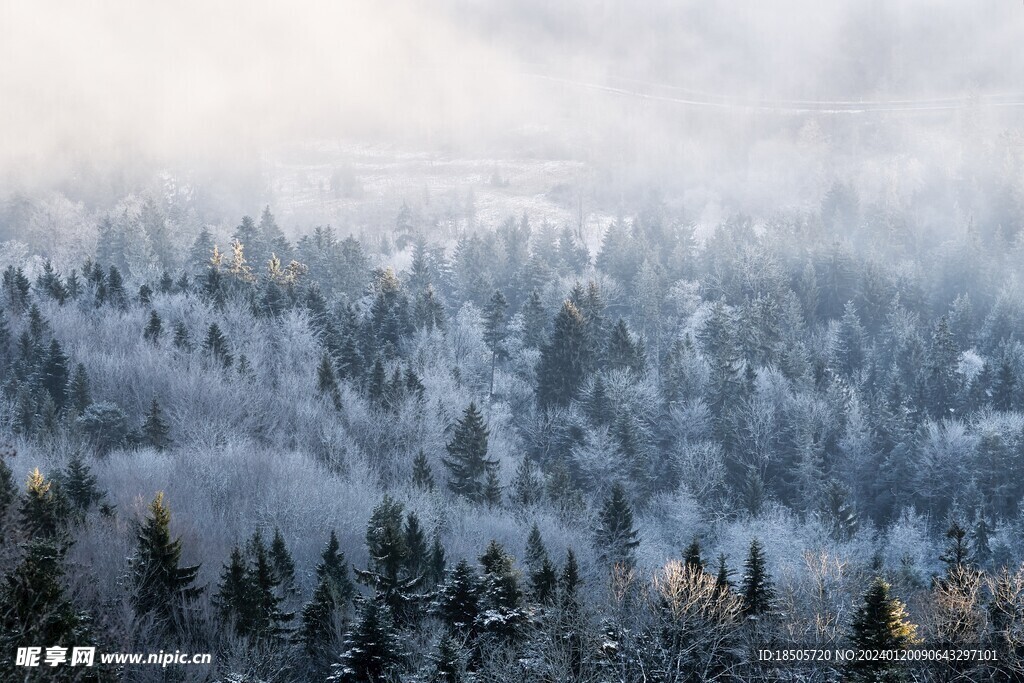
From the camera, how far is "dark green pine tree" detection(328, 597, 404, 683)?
91.1 ft

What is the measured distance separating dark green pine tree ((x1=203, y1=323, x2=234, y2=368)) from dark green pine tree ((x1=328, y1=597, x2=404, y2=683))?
51.0 m

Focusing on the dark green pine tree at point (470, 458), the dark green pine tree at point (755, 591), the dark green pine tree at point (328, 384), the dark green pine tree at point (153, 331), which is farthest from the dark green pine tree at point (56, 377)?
the dark green pine tree at point (755, 591)

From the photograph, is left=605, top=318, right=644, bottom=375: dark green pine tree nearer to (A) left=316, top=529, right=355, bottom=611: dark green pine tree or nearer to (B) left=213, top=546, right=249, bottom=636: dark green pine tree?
(A) left=316, top=529, right=355, bottom=611: dark green pine tree

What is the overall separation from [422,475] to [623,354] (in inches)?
1166

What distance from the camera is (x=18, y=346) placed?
247 feet

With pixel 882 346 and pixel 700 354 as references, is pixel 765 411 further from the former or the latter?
pixel 882 346

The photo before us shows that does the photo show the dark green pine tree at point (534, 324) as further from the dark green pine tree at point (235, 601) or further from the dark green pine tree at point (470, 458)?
the dark green pine tree at point (235, 601)

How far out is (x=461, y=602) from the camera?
1315 inches

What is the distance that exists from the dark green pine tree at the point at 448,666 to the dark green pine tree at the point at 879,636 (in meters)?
11.0

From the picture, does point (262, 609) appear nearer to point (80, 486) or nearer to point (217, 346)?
point (80, 486)

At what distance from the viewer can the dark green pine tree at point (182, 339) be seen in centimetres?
7681

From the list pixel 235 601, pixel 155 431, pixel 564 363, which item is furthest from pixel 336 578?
pixel 564 363

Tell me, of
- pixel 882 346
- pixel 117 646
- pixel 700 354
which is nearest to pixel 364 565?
pixel 117 646

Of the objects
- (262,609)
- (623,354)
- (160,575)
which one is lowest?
(623,354)
